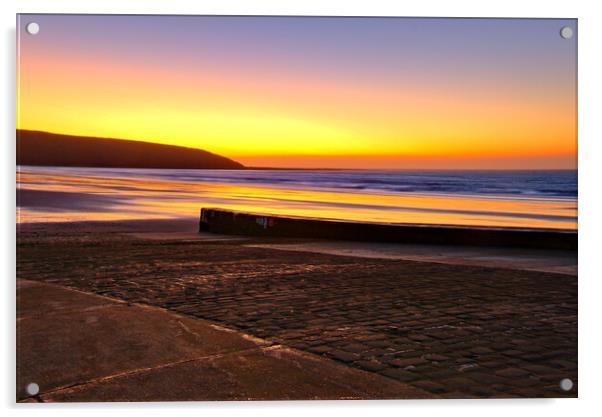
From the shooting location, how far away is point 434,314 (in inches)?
208

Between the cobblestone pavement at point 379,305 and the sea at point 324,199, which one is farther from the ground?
the sea at point 324,199

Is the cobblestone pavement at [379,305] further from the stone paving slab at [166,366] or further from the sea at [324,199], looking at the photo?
the sea at [324,199]

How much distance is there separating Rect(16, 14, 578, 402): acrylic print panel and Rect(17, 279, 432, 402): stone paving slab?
1 cm

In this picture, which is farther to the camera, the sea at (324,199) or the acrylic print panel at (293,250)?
the sea at (324,199)

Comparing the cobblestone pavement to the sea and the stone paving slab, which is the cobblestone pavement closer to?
the stone paving slab

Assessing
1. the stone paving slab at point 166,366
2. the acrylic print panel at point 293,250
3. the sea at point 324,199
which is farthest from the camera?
the sea at point 324,199

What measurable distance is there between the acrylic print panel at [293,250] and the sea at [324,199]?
296cm

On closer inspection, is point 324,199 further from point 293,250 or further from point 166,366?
point 166,366

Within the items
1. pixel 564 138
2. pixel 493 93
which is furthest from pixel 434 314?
pixel 493 93

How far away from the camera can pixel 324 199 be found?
66.0 ft

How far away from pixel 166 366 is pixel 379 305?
2090 millimetres

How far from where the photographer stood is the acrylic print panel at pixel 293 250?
4156 millimetres

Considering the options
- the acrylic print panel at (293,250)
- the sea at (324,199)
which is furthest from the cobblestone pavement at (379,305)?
the sea at (324,199)

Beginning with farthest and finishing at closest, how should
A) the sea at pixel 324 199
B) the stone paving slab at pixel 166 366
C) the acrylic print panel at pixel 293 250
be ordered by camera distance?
the sea at pixel 324 199, the acrylic print panel at pixel 293 250, the stone paving slab at pixel 166 366
